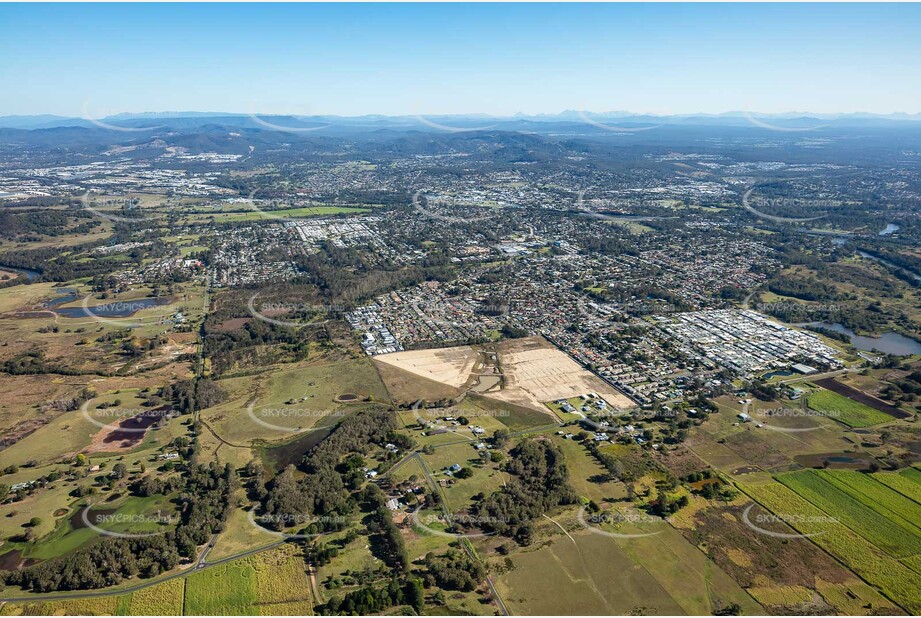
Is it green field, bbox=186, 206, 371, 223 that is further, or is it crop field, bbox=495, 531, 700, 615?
green field, bbox=186, 206, 371, 223

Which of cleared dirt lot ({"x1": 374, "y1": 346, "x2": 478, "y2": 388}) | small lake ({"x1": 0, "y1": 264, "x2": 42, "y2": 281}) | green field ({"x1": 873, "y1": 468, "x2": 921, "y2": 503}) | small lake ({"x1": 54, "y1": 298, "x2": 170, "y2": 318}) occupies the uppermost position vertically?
small lake ({"x1": 0, "y1": 264, "x2": 42, "y2": 281})

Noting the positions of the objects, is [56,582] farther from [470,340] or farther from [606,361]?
[606,361]

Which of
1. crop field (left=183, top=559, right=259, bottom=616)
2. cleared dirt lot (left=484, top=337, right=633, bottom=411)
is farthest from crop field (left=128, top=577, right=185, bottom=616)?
cleared dirt lot (left=484, top=337, right=633, bottom=411)

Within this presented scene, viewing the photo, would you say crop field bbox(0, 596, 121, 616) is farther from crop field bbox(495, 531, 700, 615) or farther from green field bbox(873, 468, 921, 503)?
green field bbox(873, 468, 921, 503)

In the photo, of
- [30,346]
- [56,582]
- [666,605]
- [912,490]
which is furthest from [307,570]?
[30,346]

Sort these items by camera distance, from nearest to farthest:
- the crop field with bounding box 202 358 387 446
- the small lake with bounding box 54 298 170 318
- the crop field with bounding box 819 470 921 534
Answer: the crop field with bounding box 819 470 921 534, the crop field with bounding box 202 358 387 446, the small lake with bounding box 54 298 170 318

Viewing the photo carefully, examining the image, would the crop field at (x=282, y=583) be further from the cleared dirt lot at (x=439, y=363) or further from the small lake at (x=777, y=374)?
the small lake at (x=777, y=374)
